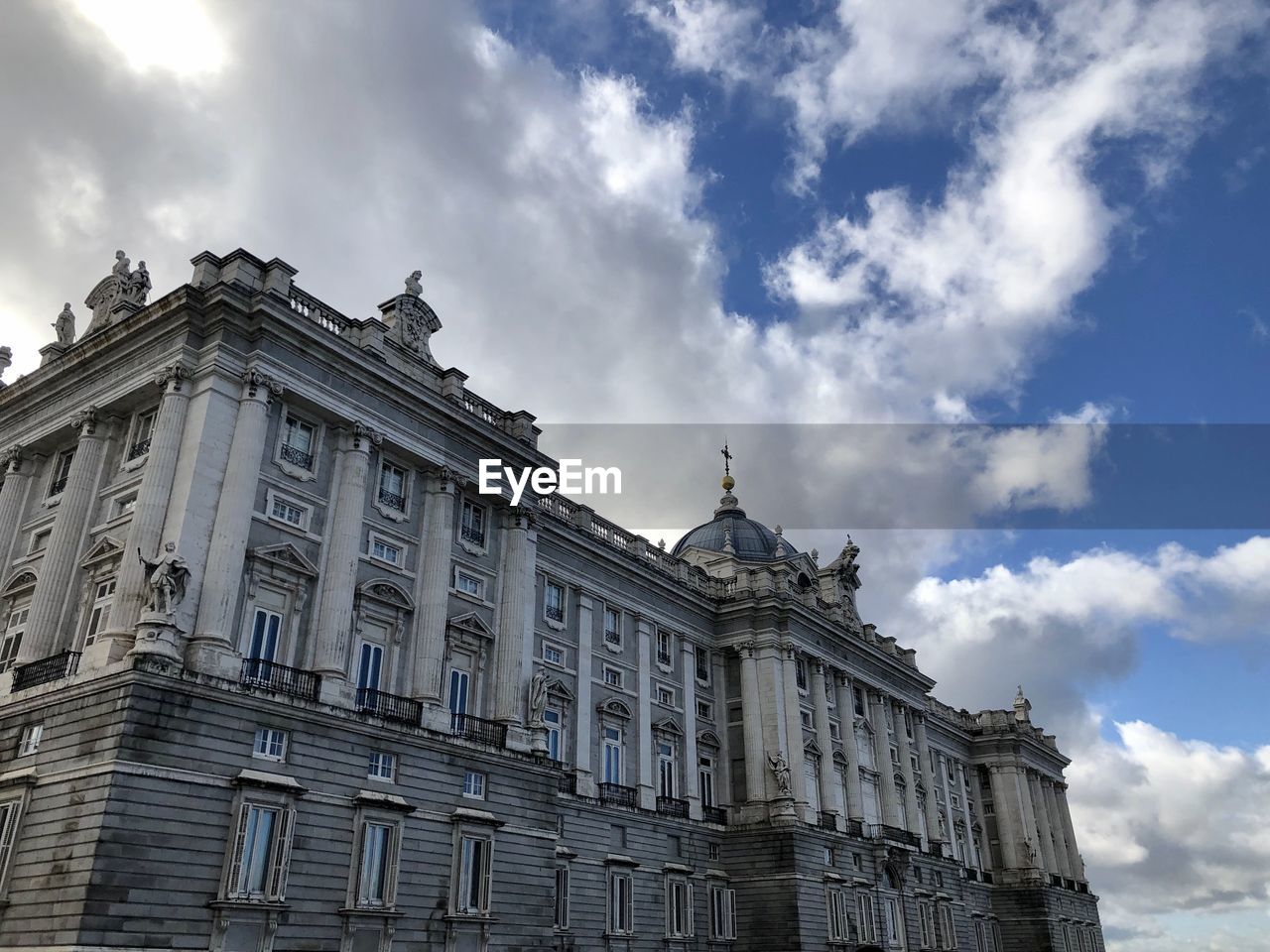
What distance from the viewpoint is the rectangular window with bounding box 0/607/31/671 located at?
3422 centimetres

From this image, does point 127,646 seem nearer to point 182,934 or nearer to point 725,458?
point 182,934

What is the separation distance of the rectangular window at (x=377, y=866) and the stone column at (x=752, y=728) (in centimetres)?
2633

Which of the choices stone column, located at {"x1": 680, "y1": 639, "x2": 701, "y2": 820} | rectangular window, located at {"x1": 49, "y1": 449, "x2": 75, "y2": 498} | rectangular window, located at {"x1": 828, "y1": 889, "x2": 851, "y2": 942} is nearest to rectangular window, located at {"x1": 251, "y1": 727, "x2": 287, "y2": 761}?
rectangular window, located at {"x1": 49, "y1": 449, "x2": 75, "y2": 498}

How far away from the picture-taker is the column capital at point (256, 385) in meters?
33.6

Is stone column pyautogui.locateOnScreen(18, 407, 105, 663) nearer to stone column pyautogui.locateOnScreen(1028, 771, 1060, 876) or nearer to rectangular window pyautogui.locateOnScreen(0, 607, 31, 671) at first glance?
rectangular window pyautogui.locateOnScreen(0, 607, 31, 671)

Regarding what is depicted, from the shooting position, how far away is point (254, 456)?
33.0m

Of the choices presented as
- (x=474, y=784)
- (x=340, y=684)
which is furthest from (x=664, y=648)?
(x=340, y=684)

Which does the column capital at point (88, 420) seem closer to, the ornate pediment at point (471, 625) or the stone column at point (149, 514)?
the stone column at point (149, 514)

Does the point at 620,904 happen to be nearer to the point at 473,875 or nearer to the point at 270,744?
the point at 473,875

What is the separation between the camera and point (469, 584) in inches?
1576

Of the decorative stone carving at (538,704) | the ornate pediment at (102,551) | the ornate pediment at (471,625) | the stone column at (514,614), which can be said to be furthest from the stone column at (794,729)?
the ornate pediment at (102,551)

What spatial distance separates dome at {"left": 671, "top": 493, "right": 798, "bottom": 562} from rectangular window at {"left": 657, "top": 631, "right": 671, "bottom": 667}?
16107 millimetres

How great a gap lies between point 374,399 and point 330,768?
1306 centimetres

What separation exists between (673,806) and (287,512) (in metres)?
26.1
